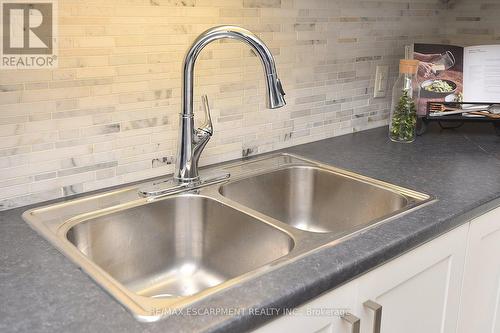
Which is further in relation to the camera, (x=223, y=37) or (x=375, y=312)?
(x=223, y=37)

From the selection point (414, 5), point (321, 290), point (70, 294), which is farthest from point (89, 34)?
point (414, 5)

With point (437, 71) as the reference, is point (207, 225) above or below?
below

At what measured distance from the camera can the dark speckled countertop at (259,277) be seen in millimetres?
772

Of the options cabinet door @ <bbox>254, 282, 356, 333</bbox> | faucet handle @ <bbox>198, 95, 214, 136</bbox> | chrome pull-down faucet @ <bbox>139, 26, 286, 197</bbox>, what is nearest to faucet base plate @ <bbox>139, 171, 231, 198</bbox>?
chrome pull-down faucet @ <bbox>139, 26, 286, 197</bbox>

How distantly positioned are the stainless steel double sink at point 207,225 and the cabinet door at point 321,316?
86mm

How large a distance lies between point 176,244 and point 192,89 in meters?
0.37

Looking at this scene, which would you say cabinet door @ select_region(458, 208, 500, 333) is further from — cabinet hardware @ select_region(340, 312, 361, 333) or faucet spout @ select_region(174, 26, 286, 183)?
faucet spout @ select_region(174, 26, 286, 183)

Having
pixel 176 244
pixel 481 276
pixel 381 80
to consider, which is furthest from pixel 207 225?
pixel 381 80

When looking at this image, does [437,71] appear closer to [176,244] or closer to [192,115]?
[192,115]

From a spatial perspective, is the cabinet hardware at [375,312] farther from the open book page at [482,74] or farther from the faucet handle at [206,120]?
the open book page at [482,74]

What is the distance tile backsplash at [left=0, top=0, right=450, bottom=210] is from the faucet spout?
0.09 meters

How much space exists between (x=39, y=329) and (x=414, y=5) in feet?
5.79

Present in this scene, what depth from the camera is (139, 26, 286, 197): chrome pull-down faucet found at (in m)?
1.19

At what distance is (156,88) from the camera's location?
1.33 metres
